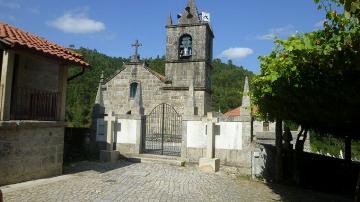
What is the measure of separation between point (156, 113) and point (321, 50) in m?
18.9

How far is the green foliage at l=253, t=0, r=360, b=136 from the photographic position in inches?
184

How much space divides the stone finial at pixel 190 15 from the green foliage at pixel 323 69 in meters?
18.0

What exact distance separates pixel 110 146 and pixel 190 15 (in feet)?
46.6

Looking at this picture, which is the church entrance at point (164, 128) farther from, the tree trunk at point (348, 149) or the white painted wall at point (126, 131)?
the tree trunk at point (348, 149)

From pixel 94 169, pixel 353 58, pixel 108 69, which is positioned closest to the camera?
pixel 353 58

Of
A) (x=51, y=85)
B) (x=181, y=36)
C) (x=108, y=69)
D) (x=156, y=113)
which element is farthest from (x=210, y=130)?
(x=108, y=69)

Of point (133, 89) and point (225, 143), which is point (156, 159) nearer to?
point (225, 143)

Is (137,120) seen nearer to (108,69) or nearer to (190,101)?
(190,101)

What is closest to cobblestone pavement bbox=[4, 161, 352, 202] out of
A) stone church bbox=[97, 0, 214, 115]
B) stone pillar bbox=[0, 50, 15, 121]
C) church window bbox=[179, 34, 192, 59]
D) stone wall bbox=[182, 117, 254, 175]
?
stone wall bbox=[182, 117, 254, 175]

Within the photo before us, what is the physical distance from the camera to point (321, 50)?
492 centimetres

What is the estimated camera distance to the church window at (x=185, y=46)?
24934 mm

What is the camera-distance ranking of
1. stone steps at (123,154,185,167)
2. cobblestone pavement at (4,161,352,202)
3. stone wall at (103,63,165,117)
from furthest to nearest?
1. stone wall at (103,63,165,117)
2. stone steps at (123,154,185,167)
3. cobblestone pavement at (4,161,352,202)

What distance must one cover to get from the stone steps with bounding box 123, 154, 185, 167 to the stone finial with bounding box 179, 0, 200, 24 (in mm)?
13338

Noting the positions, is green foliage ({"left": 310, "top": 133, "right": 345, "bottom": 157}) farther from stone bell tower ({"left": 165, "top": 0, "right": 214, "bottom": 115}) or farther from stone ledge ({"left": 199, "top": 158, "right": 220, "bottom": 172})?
stone ledge ({"left": 199, "top": 158, "right": 220, "bottom": 172})
